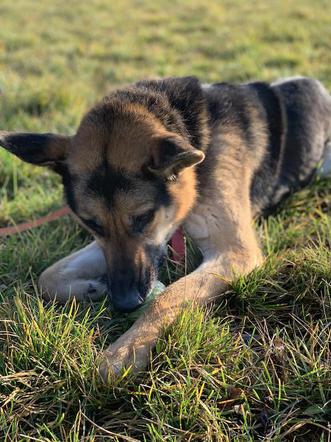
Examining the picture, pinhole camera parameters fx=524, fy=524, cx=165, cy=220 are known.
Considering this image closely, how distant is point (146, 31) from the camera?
10.1 m

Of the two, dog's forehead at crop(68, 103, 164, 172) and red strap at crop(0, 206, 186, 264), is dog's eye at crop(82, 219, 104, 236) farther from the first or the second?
red strap at crop(0, 206, 186, 264)

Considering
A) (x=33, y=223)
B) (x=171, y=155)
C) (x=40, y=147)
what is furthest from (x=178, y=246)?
(x=33, y=223)

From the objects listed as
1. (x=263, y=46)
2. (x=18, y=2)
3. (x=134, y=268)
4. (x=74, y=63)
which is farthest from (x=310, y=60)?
(x=18, y=2)

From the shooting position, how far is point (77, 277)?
3.53 m

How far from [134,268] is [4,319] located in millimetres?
772

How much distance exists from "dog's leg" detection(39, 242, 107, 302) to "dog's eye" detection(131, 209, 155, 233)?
578 mm

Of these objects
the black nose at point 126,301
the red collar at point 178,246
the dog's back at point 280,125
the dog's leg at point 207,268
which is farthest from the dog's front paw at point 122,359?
the dog's back at point 280,125

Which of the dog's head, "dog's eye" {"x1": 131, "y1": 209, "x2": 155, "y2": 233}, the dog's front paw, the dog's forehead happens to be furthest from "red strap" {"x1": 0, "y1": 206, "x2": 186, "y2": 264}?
the dog's front paw

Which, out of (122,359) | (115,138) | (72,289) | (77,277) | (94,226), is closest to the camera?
(122,359)

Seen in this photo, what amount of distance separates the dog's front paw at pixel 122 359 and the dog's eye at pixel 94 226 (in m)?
0.71

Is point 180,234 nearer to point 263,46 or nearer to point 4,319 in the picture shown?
point 4,319

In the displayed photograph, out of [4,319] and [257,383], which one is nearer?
[257,383]

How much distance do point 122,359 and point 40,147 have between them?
1428 millimetres

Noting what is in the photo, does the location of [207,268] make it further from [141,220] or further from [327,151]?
[327,151]
